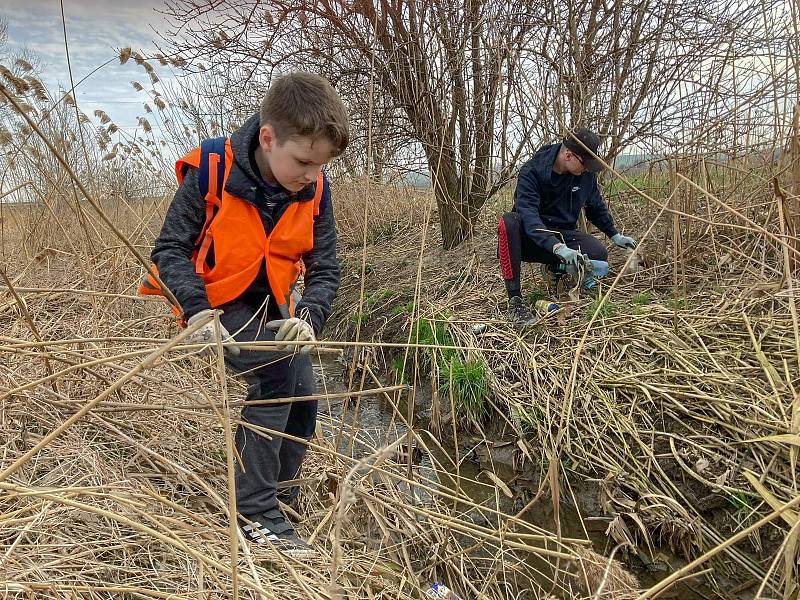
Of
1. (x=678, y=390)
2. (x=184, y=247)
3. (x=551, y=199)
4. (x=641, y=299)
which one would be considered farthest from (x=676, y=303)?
(x=184, y=247)

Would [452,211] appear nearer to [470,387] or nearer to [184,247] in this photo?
[470,387]

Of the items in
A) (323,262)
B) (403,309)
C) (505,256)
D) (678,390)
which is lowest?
(678,390)

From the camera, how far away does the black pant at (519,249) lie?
370 centimetres

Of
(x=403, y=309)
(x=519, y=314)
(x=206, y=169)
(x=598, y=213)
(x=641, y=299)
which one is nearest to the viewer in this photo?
(x=206, y=169)

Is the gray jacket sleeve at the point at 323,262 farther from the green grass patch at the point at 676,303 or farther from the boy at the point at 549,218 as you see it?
the green grass patch at the point at 676,303

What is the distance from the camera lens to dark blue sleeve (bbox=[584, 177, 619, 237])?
12.8 ft

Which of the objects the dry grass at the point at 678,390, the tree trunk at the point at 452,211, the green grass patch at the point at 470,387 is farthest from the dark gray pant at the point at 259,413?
the tree trunk at the point at 452,211

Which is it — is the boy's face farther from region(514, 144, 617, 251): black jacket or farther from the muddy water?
region(514, 144, 617, 251): black jacket

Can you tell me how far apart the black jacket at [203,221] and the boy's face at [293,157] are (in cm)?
6

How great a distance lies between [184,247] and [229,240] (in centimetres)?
14

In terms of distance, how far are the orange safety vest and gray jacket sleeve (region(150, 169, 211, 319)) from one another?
0.03m

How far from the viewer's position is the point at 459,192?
4879mm

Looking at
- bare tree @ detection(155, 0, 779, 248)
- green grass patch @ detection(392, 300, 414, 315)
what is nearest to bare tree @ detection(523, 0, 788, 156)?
bare tree @ detection(155, 0, 779, 248)

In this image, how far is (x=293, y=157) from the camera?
5.68 ft
